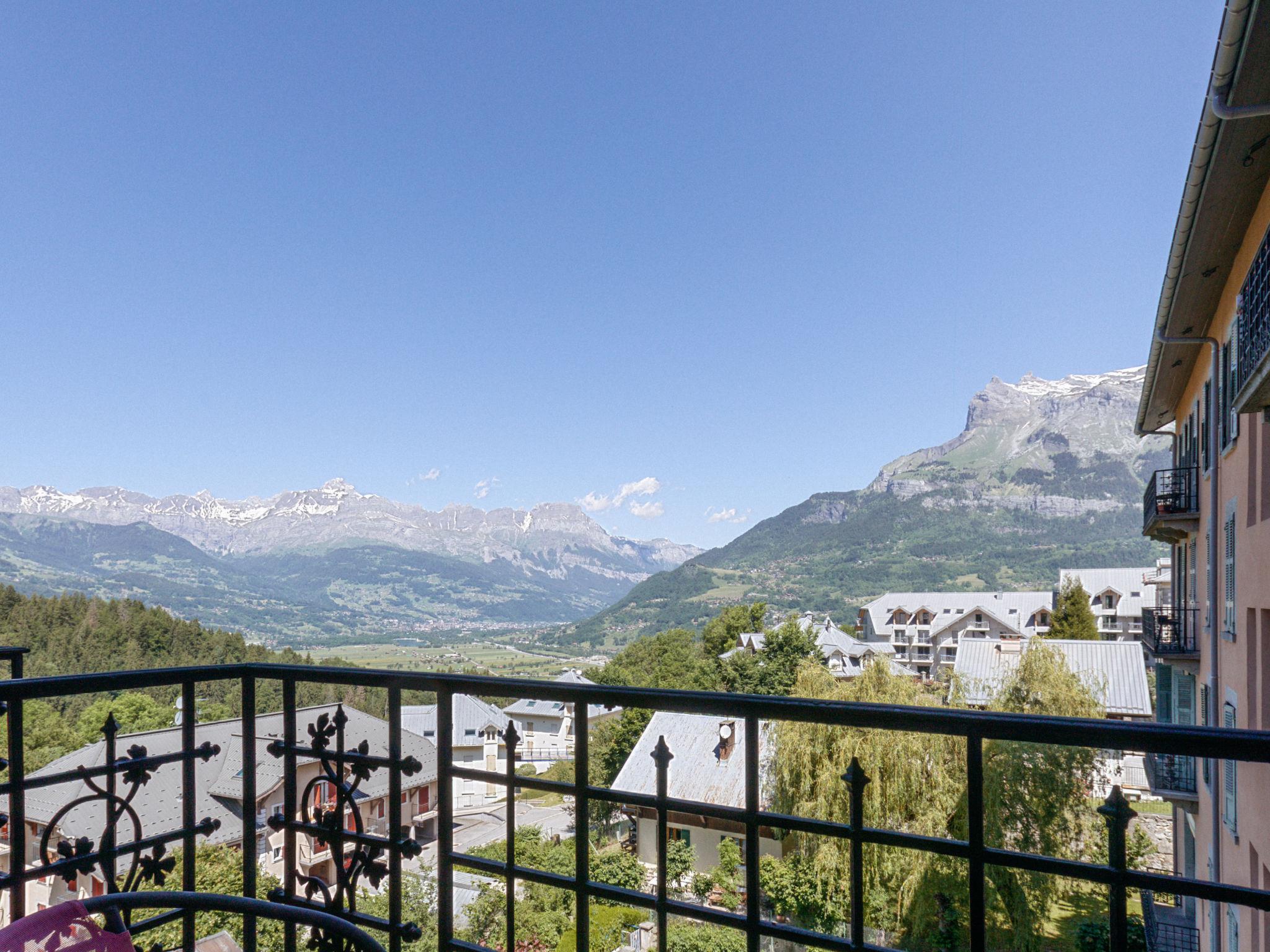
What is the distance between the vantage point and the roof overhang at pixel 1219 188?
327 centimetres

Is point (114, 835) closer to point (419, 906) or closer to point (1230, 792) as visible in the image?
point (1230, 792)

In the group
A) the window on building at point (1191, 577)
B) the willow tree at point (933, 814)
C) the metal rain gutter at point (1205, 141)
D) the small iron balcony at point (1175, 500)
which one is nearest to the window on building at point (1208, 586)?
the small iron balcony at point (1175, 500)

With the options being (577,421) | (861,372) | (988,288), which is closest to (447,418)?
(577,421)

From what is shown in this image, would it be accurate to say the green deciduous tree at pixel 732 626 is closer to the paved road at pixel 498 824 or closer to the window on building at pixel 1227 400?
the paved road at pixel 498 824

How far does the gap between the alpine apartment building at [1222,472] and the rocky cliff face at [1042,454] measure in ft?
405

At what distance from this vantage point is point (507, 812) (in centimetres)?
174

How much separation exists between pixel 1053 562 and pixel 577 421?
7007 cm

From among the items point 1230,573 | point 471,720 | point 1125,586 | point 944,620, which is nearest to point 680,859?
point 1230,573

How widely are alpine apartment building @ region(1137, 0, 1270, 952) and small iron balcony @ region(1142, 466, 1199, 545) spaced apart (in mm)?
29

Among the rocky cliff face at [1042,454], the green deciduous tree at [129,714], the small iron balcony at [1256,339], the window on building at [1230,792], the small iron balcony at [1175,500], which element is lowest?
the green deciduous tree at [129,714]

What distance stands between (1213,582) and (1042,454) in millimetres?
163904

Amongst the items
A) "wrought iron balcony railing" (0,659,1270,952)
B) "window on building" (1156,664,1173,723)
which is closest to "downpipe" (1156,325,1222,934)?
"window on building" (1156,664,1173,723)

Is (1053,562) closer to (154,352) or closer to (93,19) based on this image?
(154,352)

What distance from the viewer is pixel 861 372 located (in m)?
61.7
